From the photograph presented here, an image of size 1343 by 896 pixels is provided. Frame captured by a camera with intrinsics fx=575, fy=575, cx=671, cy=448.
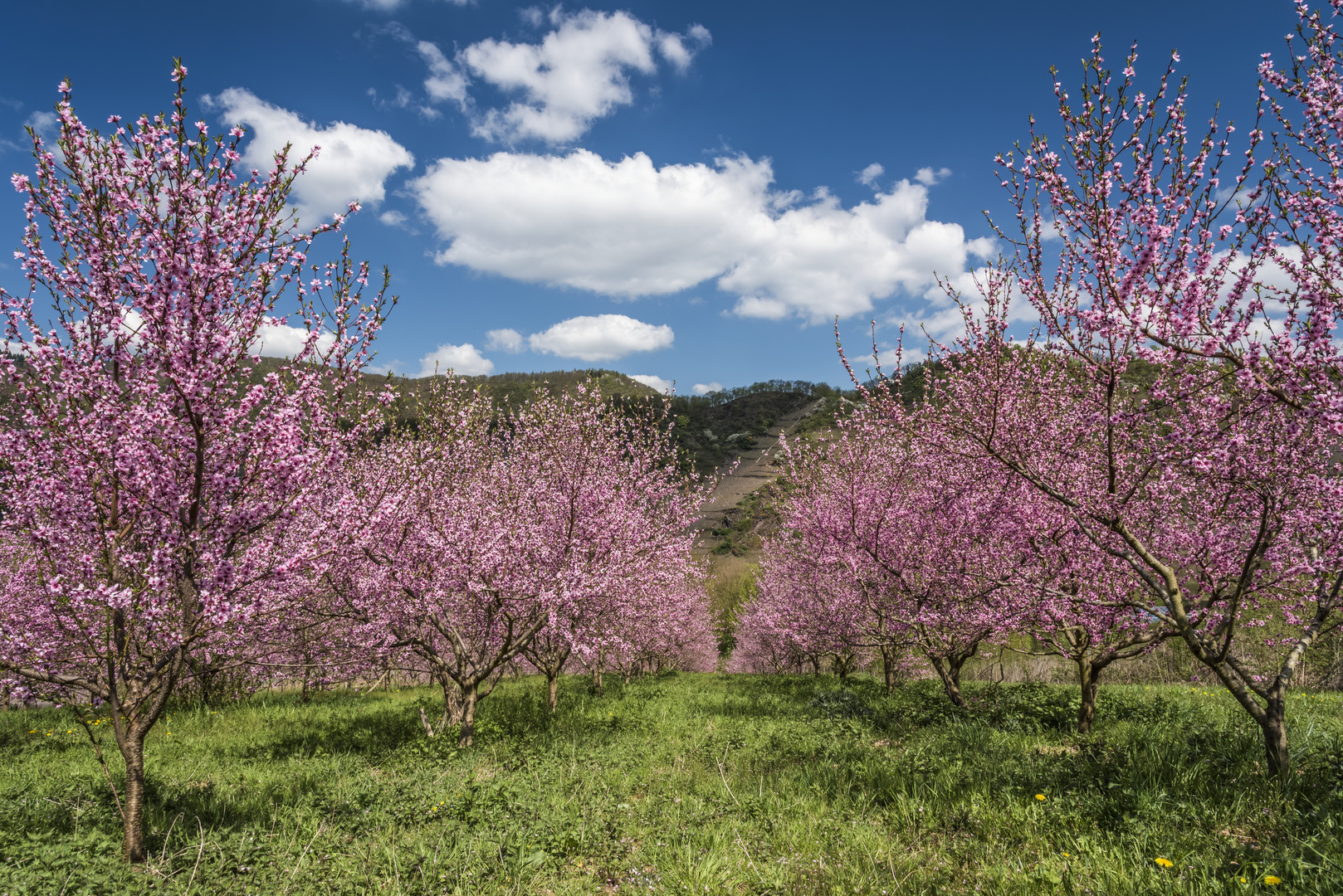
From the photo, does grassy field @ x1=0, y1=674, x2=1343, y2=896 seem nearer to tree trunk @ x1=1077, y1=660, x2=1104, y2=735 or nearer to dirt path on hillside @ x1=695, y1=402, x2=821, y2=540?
tree trunk @ x1=1077, y1=660, x2=1104, y2=735

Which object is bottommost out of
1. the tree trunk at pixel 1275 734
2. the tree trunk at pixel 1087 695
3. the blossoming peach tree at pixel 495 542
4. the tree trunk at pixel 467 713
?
the tree trunk at pixel 467 713

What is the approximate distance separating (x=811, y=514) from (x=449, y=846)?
10193 millimetres

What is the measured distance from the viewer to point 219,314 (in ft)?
14.6

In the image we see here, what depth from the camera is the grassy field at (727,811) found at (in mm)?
4141

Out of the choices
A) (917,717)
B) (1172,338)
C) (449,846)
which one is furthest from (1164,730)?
(449,846)

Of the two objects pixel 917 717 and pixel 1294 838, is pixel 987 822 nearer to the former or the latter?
pixel 1294 838

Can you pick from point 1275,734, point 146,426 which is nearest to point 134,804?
point 146,426

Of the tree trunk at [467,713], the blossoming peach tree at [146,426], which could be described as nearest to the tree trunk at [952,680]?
the tree trunk at [467,713]

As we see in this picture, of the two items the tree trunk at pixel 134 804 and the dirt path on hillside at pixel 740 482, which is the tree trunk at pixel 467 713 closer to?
the tree trunk at pixel 134 804

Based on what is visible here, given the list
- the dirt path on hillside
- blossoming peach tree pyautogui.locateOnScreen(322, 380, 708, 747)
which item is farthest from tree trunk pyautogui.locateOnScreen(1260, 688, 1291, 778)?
the dirt path on hillside

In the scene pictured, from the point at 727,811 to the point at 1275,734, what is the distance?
4.93 m

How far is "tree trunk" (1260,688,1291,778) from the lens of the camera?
4.95m

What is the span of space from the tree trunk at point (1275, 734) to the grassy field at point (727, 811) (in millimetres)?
184

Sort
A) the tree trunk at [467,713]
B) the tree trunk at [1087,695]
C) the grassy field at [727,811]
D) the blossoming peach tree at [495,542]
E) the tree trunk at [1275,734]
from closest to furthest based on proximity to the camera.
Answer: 1. the grassy field at [727,811]
2. the tree trunk at [1275,734]
3. the tree trunk at [1087,695]
4. the blossoming peach tree at [495,542]
5. the tree trunk at [467,713]
